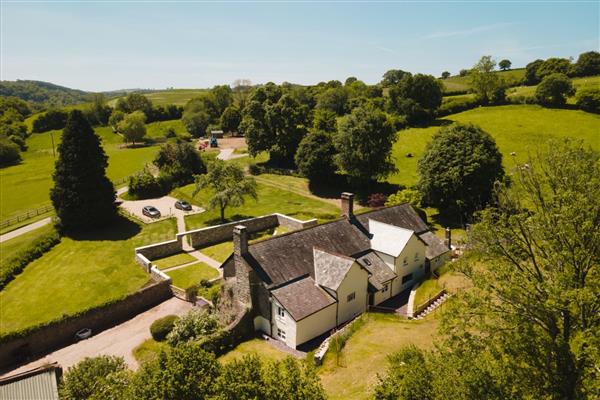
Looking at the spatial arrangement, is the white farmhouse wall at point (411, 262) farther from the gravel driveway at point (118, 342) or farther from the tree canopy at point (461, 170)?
the gravel driveway at point (118, 342)

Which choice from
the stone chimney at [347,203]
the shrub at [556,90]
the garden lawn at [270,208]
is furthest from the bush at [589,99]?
the stone chimney at [347,203]

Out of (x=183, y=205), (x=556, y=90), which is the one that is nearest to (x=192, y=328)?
(x=183, y=205)

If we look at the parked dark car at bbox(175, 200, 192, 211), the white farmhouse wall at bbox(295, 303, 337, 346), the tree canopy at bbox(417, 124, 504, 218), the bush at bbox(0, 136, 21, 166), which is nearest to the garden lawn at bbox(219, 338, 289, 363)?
the white farmhouse wall at bbox(295, 303, 337, 346)

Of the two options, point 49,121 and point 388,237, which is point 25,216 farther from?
point 49,121

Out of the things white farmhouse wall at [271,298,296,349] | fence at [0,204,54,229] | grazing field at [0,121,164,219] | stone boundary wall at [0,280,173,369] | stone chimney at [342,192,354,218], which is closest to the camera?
white farmhouse wall at [271,298,296,349]

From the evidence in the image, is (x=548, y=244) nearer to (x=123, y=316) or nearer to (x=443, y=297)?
(x=443, y=297)

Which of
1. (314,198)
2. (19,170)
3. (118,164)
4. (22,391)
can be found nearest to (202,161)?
(314,198)

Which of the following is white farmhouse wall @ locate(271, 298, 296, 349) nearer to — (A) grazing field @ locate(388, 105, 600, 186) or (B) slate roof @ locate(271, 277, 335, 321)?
(B) slate roof @ locate(271, 277, 335, 321)
